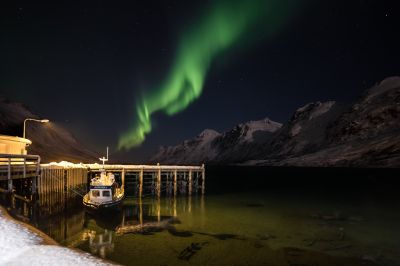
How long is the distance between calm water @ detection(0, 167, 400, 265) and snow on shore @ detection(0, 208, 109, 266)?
9108 millimetres

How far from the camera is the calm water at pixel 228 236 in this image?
2080 cm

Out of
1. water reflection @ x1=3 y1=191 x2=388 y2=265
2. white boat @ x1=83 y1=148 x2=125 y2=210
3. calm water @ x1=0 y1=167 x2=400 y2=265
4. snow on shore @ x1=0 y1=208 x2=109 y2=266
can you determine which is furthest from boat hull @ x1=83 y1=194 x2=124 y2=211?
snow on shore @ x1=0 y1=208 x2=109 y2=266

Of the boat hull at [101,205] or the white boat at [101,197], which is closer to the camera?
the boat hull at [101,205]

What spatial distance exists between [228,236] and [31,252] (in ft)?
60.3

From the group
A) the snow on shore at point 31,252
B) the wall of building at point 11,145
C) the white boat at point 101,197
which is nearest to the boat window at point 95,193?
the white boat at point 101,197

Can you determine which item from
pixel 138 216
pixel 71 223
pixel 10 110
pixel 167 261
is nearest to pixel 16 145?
pixel 71 223

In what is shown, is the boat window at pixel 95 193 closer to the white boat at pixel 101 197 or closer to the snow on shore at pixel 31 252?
the white boat at pixel 101 197

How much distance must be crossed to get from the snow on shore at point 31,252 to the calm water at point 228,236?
9108 mm

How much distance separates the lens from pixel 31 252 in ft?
34.1

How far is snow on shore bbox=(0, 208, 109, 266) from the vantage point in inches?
384

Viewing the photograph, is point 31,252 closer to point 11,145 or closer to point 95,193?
point 95,193

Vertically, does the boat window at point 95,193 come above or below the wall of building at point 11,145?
below

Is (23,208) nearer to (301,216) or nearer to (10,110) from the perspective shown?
(301,216)

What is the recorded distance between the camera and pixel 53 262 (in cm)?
966
